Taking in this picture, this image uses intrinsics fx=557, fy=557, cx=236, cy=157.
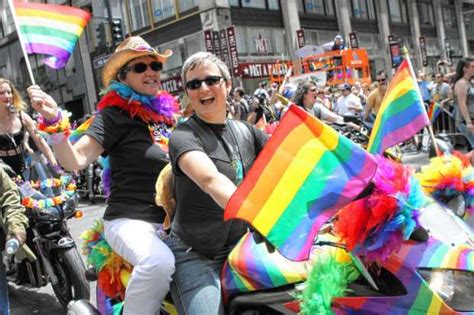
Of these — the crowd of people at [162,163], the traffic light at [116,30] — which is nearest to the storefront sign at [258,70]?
the traffic light at [116,30]

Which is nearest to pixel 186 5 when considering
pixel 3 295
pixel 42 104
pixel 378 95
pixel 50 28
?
pixel 378 95

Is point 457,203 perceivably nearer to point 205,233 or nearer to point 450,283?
point 450,283

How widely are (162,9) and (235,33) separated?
4.91m

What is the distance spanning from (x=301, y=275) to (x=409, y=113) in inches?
30.5

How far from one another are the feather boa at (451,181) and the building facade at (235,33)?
1616 centimetres

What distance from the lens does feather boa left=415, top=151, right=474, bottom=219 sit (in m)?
2.28

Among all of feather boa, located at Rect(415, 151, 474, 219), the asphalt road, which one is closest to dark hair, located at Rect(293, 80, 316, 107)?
the asphalt road

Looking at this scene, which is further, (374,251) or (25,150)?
(25,150)

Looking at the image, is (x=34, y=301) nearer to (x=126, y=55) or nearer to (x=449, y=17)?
(x=126, y=55)

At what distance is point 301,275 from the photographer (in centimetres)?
209

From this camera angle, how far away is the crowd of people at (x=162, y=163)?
2.48m

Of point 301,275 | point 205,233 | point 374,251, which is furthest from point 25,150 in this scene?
point 374,251

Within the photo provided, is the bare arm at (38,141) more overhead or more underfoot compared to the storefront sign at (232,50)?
more underfoot

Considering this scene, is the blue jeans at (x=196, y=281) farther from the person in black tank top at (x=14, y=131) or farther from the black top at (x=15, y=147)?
the black top at (x=15, y=147)
